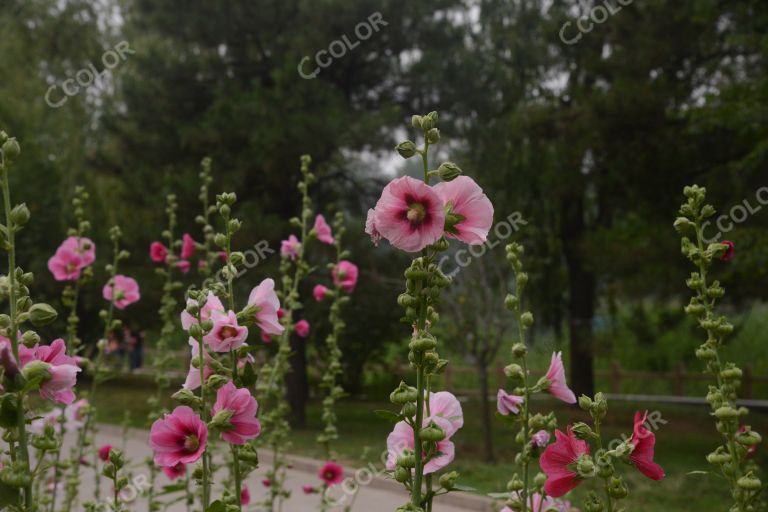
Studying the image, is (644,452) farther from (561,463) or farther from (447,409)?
(447,409)

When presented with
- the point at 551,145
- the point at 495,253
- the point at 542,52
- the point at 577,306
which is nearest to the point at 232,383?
the point at 495,253

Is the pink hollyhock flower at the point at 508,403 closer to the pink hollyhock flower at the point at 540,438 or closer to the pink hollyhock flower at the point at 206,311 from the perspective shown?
the pink hollyhock flower at the point at 540,438

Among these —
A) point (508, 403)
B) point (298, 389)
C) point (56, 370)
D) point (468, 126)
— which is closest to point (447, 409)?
point (508, 403)

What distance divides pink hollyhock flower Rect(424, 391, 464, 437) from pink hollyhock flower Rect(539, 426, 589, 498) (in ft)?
0.58

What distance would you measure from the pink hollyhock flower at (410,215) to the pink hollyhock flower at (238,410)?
0.41m

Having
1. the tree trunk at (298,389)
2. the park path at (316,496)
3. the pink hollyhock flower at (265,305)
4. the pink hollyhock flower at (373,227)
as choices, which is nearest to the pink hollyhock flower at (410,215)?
the pink hollyhock flower at (373,227)

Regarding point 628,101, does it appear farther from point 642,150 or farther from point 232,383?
point 232,383

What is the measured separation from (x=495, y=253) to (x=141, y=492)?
673 centimetres

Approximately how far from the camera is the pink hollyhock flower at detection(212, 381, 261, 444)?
1374 millimetres

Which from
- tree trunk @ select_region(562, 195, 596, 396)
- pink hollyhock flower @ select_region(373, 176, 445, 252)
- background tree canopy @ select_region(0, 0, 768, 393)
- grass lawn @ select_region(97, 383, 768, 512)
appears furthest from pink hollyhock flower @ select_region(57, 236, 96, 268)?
tree trunk @ select_region(562, 195, 596, 396)

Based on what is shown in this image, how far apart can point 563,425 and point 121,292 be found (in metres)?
8.71

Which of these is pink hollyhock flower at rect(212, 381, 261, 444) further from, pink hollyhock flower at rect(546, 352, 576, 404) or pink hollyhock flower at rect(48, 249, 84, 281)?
pink hollyhock flower at rect(48, 249, 84, 281)

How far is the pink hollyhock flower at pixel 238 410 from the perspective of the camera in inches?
54.1

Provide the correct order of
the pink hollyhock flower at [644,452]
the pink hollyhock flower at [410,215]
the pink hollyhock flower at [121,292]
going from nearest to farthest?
the pink hollyhock flower at [410,215] → the pink hollyhock flower at [644,452] → the pink hollyhock flower at [121,292]
